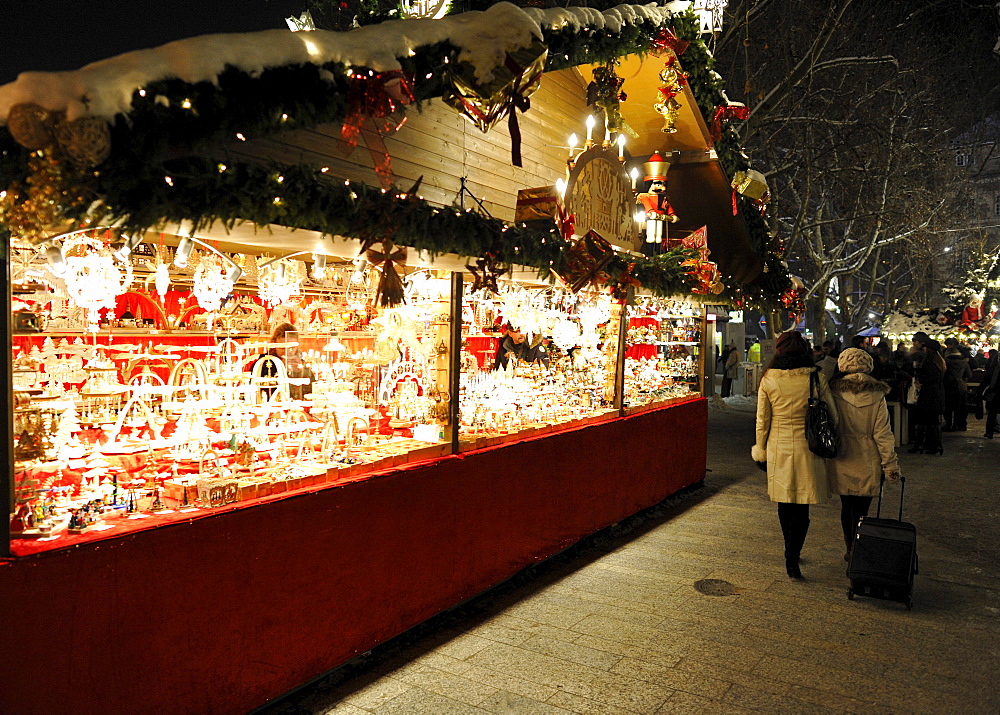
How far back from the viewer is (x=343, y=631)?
13.5 feet

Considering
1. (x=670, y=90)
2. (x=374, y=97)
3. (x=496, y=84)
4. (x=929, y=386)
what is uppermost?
(x=670, y=90)

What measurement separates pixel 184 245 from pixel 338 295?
92.3 inches

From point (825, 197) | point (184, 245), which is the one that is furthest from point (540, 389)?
point (825, 197)

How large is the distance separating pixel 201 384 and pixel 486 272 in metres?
2.00

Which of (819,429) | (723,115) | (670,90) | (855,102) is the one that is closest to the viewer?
(819,429)

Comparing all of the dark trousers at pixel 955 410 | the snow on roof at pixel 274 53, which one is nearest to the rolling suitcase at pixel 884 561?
the snow on roof at pixel 274 53

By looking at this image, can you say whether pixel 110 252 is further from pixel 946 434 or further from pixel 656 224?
pixel 946 434

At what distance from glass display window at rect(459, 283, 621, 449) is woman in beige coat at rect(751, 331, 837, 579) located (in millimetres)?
1756

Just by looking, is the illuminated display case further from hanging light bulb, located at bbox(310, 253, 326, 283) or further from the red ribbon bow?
the red ribbon bow

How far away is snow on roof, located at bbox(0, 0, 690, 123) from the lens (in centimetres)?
275

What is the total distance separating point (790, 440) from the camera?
566 centimetres

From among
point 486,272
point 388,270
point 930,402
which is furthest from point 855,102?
point 388,270

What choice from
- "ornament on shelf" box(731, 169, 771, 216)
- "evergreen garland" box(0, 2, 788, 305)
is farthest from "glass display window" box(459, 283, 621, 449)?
"ornament on shelf" box(731, 169, 771, 216)

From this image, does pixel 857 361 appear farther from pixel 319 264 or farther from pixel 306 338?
pixel 306 338
